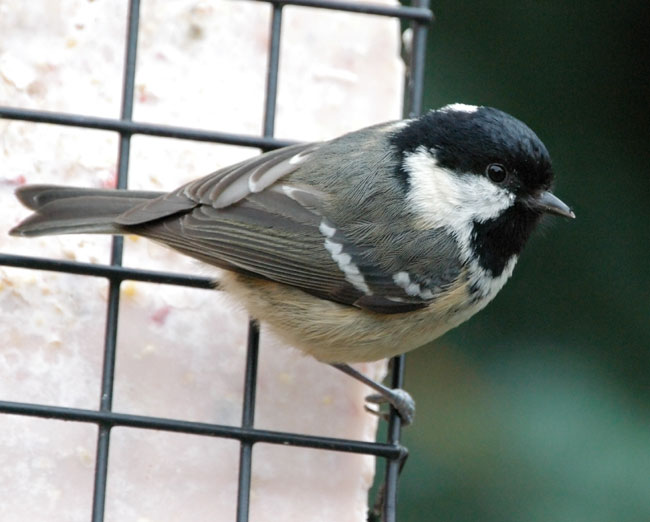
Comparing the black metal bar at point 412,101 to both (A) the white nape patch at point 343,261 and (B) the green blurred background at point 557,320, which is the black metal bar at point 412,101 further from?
(B) the green blurred background at point 557,320

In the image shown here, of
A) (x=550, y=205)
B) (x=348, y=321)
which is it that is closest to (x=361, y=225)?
(x=348, y=321)

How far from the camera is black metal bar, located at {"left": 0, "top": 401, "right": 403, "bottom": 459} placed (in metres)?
2.22

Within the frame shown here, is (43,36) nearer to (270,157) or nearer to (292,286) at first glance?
(270,157)

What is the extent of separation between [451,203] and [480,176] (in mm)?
73

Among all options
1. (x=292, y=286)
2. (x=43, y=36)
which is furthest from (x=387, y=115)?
(x=43, y=36)

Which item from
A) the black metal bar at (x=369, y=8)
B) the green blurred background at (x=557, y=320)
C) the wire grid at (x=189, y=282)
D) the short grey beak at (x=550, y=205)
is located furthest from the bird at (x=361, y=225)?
the green blurred background at (x=557, y=320)

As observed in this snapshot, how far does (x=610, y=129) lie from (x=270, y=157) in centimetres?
100

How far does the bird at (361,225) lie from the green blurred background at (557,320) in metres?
0.62

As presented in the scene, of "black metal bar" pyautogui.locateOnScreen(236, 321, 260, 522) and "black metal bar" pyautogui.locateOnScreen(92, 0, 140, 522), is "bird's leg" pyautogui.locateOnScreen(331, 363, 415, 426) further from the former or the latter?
"black metal bar" pyautogui.locateOnScreen(92, 0, 140, 522)

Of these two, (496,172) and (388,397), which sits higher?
(496,172)

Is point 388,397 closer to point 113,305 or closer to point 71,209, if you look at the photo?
point 113,305

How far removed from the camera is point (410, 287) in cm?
230

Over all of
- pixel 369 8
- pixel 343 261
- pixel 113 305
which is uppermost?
pixel 369 8

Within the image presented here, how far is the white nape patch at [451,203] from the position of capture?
2.31m
